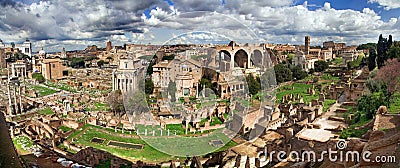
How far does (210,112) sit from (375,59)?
14.3 metres

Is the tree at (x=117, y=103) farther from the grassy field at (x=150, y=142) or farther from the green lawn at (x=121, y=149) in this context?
the green lawn at (x=121, y=149)

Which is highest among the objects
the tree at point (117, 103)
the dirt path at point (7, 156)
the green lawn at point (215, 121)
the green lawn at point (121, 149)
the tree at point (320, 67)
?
the tree at point (320, 67)

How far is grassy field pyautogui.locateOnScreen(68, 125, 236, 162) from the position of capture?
31.2 ft

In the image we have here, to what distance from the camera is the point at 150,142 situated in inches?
473

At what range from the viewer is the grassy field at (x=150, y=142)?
31.2 feet

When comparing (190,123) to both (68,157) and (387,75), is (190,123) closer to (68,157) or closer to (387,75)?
(68,157)

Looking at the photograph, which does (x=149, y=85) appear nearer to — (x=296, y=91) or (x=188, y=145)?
(x=188, y=145)

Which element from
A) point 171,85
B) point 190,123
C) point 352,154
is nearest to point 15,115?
point 171,85

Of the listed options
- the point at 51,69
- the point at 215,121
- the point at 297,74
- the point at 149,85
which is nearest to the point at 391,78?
the point at 215,121

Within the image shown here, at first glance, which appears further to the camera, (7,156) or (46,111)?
(46,111)

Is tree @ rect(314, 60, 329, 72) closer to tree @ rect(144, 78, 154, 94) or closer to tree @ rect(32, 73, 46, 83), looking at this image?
tree @ rect(144, 78, 154, 94)

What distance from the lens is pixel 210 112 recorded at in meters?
15.5

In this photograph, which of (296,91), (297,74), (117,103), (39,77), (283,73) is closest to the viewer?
(117,103)

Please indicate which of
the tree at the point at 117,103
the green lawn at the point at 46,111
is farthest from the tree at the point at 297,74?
the green lawn at the point at 46,111
